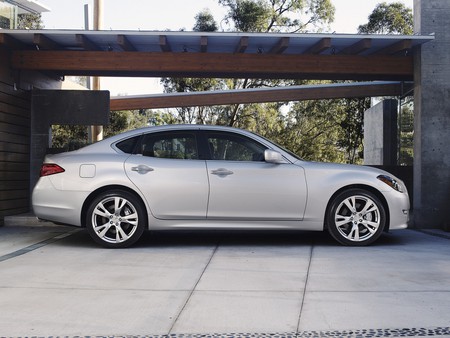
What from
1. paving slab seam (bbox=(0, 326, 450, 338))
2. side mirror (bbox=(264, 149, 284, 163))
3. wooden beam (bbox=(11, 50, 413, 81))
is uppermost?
Result: wooden beam (bbox=(11, 50, 413, 81))

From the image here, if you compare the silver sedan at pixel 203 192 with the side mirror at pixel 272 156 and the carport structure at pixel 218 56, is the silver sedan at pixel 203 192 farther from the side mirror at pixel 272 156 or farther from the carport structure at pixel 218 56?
the carport structure at pixel 218 56

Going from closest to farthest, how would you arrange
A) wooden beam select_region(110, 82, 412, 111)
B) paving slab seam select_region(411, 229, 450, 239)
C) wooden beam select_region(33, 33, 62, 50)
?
paving slab seam select_region(411, 229, 450, 239) < wooden beam select_region(33, 33, 62, 50) < wooden beam select_region(110, 82, 412, 111)

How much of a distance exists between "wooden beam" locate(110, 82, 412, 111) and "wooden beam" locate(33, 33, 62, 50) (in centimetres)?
511

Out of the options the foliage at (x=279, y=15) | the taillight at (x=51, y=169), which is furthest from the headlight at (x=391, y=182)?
the foliage at (x=279, y=15)

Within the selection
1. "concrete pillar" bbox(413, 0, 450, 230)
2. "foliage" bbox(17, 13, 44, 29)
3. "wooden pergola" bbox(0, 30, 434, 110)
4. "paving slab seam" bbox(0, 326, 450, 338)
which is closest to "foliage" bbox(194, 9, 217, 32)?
"foliage" bbox(17, 13, 44, 29)

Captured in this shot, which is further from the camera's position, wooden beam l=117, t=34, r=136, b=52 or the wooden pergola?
the wooden pergola

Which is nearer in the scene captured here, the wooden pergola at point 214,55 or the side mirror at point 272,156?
the side mirror at point 272,156

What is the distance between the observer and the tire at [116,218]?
692cm

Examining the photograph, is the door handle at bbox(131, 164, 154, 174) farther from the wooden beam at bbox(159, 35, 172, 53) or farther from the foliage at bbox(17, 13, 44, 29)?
the foliage at bbox(17, 13, 44, 29)

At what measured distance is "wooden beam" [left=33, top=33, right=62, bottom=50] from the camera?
29.2 ft

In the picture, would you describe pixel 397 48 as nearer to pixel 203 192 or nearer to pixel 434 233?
pixel 434 233

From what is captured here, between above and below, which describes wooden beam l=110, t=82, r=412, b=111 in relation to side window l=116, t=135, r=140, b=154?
above

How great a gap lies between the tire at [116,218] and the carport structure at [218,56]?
3.13m

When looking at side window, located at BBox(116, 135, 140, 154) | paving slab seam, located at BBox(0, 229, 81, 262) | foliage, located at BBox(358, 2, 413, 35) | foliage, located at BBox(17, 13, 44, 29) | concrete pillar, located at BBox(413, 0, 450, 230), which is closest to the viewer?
paving slab seam, located at BBox(0, 229, 81, 262)
